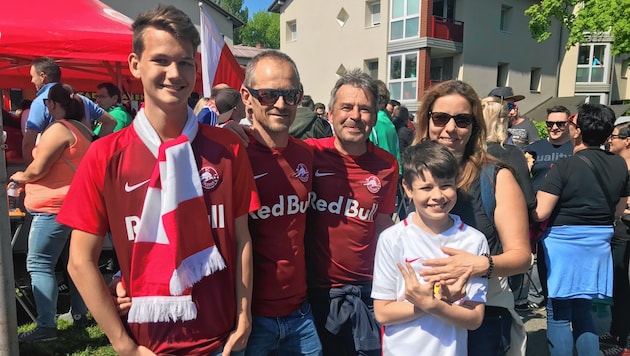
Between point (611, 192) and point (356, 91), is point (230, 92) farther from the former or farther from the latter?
point (611, 192)

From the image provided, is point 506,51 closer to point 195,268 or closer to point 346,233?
point 346,233

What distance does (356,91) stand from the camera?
2.24 m

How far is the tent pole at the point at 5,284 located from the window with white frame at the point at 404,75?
19.7m

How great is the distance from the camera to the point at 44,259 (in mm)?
3617

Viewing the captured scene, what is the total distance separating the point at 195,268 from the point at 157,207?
26 centimetres

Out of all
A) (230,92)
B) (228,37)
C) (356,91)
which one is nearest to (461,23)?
(228,37)

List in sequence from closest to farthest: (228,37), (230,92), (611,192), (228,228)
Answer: (228,228), (611,192), (230,92), (228,37)

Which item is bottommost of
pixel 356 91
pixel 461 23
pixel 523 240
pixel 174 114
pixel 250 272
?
pixel 250 272

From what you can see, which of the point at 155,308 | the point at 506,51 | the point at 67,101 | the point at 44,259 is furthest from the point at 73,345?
the point at 506,51

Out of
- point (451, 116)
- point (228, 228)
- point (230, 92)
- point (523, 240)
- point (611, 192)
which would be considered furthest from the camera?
point (230, 92)

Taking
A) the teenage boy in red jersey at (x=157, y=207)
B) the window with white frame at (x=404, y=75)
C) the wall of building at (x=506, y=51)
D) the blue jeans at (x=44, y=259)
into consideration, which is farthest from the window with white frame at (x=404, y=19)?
the teenage boy in red jersey at (x=157, y=207)

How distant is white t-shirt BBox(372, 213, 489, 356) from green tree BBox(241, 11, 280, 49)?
70.2 metres

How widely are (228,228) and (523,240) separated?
1.25 meters

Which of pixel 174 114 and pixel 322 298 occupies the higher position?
pixel 174 114
